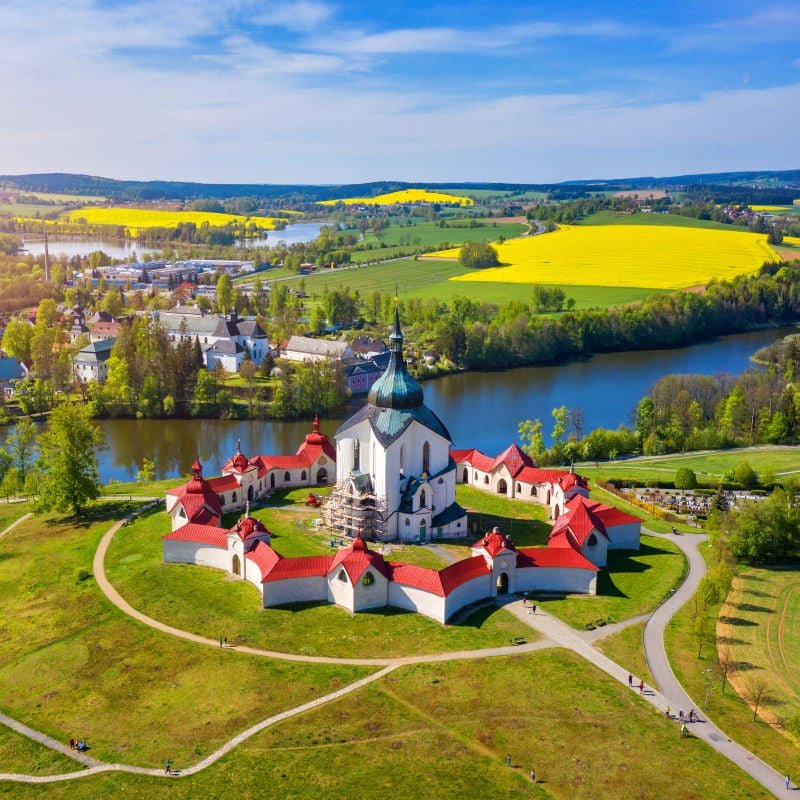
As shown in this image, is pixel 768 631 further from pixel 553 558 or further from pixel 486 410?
pixel 486 410

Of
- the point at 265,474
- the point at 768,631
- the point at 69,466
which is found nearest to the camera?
the point at 768,631

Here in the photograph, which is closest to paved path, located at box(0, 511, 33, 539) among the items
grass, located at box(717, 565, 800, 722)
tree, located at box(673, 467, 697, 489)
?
grass, located at box(717, 565, 800, 722)

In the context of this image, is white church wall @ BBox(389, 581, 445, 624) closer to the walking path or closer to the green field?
the walking path

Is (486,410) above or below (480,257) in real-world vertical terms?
below

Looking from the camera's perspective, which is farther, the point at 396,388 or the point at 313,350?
the point at 313,350

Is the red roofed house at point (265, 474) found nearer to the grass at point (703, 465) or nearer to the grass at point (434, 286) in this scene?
the grass at point (703, 465)

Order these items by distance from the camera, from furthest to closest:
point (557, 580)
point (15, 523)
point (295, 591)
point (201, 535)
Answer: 1. point (15, 523)
2. point (201, 535)
3. point (557, 580)
4. point (295, 591)

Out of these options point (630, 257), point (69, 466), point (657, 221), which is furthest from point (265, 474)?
A: point (657, 221)

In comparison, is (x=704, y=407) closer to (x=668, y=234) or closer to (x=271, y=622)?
(x=271, y=622)
